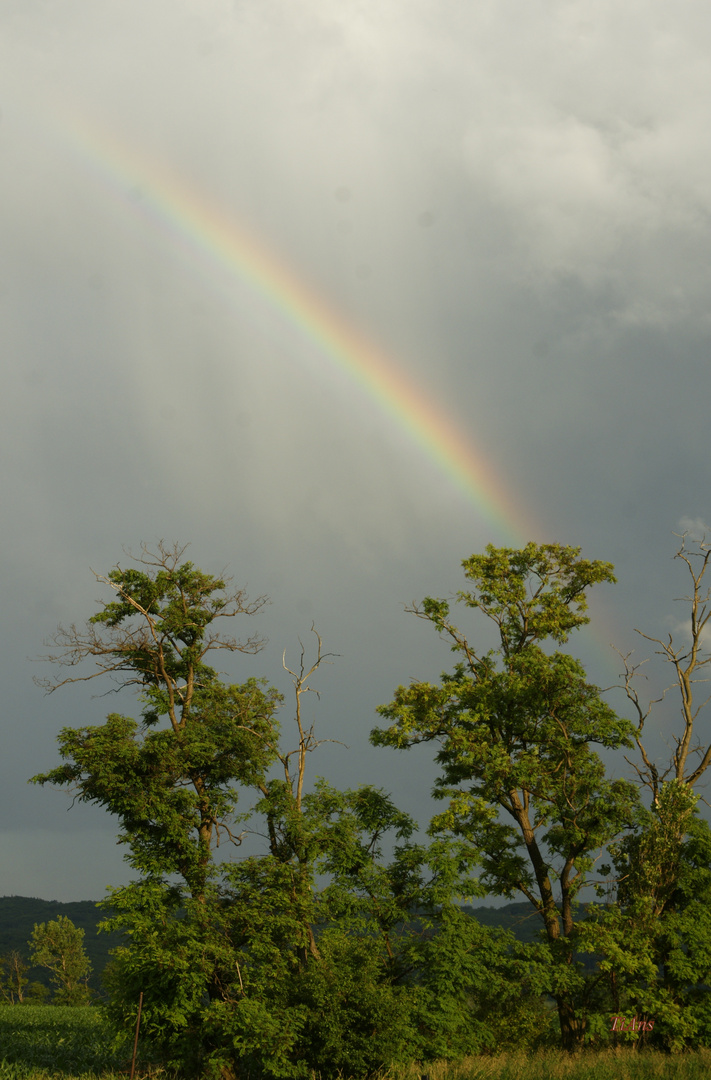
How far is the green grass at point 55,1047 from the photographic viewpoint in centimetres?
2534

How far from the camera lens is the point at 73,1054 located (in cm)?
3008

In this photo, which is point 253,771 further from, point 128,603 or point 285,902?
point 128,603

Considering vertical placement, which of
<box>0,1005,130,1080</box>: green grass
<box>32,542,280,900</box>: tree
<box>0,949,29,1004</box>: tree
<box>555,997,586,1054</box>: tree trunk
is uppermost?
<box>32,542,280,900</box>: tree

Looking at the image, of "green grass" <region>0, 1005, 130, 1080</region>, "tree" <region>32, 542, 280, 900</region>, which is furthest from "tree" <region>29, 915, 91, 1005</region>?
"tree" <region>32, 542, 280, 900</region>

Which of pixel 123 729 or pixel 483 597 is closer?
pixel 123 729

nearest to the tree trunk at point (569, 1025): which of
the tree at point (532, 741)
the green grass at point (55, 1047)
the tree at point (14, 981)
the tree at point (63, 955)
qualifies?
the tree at point (532, 741)

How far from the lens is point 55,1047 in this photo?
31562 mm

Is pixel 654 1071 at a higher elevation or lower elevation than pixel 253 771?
lower

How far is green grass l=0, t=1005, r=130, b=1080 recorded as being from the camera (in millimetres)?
25344

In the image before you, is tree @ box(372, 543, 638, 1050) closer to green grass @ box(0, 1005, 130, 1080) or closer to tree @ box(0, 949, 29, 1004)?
green grass @ box(0, 1005, 130, 1080)

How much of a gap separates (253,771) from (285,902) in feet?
14.1

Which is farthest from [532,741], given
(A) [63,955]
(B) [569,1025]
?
(A) [63,955]

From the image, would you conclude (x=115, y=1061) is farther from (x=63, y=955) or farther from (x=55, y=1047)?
(x=63, y=955)

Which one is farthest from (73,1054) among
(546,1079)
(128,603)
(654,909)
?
(546,1079)
